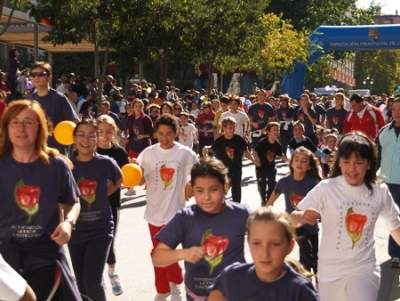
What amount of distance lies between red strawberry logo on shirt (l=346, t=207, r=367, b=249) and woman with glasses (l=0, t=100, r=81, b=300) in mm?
1800

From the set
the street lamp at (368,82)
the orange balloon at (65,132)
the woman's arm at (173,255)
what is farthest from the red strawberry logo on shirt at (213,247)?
the street lamp at (368,82)

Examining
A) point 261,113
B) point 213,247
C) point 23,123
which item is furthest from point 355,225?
point 261,113

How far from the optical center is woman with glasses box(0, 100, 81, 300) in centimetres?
468

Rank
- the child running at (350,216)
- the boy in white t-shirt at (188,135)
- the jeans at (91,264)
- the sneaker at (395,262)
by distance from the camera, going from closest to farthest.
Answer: the child running at (350,216) < the jeans at (91,264) < the sneaker at (395,262) < the boy in white t-shirt at (188,135)

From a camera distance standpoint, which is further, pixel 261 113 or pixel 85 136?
pixel 261 113

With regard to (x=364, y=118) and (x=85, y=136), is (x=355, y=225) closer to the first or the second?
(x=85, y=136)

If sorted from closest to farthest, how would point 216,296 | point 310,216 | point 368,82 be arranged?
point 216,296 < point 310,216 < point 368,82

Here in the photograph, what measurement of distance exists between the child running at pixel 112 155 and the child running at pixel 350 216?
8.98ft

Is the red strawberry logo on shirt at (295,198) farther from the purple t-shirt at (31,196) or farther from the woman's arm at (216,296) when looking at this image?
the woman's arm at (216,296)

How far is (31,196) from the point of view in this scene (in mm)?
4797

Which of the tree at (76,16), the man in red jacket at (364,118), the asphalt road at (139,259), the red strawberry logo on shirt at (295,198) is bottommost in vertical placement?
the asphalt road at (139,259)

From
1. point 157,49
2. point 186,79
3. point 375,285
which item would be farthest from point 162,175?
point 186,79

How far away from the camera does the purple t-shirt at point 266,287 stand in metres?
3.64

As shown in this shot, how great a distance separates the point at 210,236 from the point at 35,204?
1039 millimetres
